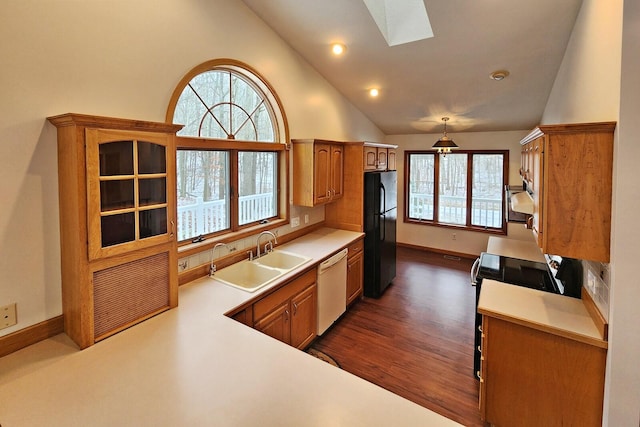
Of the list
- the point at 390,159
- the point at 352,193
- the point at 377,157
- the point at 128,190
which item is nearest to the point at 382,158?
the point at 377,157

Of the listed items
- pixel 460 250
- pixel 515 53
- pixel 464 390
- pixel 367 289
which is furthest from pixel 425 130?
pixel 464 390

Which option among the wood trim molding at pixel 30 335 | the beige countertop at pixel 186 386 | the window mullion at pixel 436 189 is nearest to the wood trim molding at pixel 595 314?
the beige countertop at pixel 186 386

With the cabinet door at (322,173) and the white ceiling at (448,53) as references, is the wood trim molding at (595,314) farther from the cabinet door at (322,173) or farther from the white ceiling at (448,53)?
the cabinet door at (322,173)

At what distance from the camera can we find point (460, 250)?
6191 mm

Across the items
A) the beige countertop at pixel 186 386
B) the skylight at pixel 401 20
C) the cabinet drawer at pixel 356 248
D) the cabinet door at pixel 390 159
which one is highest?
the skylight at pixel 401 20

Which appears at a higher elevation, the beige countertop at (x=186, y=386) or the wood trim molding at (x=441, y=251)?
the beige countertop at (x=186, y=386)

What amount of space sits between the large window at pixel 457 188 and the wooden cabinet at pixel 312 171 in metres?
3.21

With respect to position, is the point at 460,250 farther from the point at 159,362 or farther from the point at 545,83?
the point at 159,362

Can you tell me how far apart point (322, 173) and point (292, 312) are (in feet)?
5.31

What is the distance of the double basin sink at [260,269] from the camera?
281 cm

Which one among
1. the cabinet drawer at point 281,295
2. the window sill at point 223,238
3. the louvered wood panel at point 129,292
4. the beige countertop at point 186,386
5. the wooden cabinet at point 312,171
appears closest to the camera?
the beige countertop at point 186,386

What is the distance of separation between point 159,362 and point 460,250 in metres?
5.75

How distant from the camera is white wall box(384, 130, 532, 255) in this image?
219 inches

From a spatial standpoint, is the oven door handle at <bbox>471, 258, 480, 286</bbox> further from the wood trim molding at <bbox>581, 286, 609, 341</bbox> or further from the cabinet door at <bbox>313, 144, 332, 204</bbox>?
the cabinet door at <bbox>313, 144, 332, 204</bbox>
